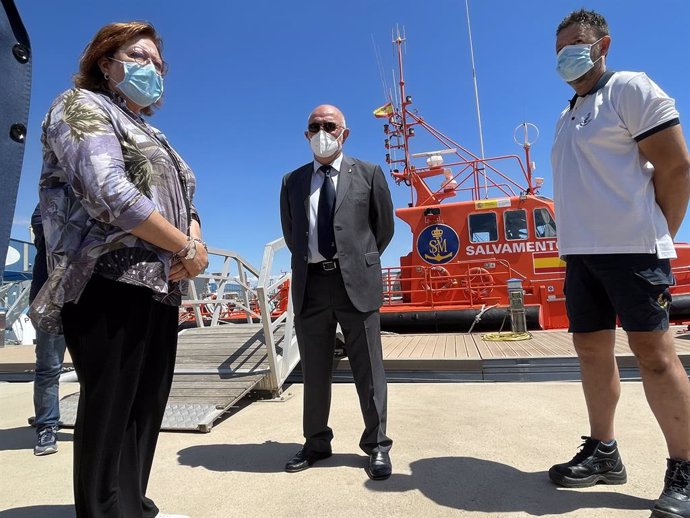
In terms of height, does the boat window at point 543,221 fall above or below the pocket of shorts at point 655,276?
above

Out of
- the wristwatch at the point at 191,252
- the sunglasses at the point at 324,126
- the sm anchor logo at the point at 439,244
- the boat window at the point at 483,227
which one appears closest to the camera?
the wristwatch at the point at 191,252

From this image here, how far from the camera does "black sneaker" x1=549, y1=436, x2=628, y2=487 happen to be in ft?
5.85

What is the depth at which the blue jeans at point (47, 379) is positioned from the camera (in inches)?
103

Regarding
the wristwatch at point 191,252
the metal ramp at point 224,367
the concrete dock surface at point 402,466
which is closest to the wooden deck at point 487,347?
the concrete dock surface at point 402,466

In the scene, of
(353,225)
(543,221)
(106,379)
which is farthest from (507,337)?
(106,379)

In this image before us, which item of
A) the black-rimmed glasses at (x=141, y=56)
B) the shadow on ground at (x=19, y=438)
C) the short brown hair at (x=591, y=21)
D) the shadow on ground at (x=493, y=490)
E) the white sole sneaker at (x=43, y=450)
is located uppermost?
the short brown hair at (x=591, y=21)

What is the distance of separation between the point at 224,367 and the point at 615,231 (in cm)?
294

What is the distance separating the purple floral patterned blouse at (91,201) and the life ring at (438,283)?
6.87m

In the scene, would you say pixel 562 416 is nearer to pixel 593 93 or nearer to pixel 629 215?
pixel 629 215

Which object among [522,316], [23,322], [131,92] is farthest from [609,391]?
[23,322]

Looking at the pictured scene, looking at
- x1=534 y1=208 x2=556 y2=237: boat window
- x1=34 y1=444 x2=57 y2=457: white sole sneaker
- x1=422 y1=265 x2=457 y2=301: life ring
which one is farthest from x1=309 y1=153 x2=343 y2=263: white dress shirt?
x1=534 y1=208 x2=556 y2=237: boat window

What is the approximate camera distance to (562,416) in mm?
2760

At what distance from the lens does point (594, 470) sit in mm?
1797

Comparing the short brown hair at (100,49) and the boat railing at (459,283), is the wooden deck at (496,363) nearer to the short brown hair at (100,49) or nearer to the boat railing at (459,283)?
the boat railing at (459,283)
